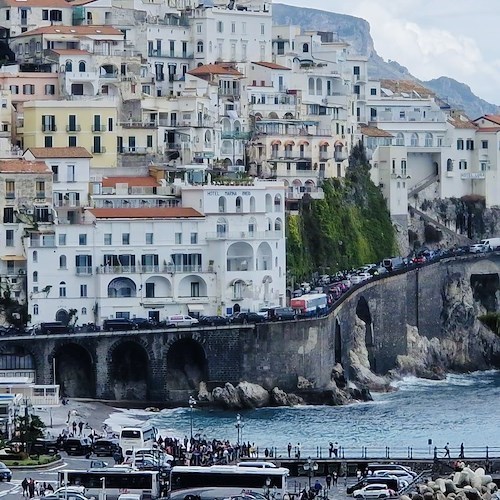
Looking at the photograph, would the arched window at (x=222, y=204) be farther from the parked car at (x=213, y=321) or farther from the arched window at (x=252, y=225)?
the parked car at (x=213, y=321)

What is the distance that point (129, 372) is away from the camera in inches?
5256

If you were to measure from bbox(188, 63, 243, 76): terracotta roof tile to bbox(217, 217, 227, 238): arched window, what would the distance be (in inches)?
851

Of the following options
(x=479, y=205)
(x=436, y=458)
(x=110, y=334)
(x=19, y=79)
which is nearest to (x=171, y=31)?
(x=19, y=79)

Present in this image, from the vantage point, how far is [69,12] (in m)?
163

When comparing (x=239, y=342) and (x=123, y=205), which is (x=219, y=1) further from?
(x=239, y=342)

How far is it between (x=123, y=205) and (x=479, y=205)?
3939cm

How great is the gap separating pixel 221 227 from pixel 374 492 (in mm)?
41029

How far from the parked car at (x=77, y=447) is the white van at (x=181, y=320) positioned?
2163 cm

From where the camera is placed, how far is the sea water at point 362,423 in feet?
401

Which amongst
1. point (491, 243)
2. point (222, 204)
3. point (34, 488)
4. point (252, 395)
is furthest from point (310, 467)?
point (491, 243)

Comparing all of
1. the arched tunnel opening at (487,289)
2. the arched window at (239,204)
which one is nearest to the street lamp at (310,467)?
the arched window at (239,204)

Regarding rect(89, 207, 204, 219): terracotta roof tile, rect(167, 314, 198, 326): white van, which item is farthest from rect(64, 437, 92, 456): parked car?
rect(89, 207, 204, 219): terracotta roof tile

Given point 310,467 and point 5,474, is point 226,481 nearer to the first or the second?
point 310,467

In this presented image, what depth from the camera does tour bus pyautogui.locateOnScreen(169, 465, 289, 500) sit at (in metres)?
99.4
